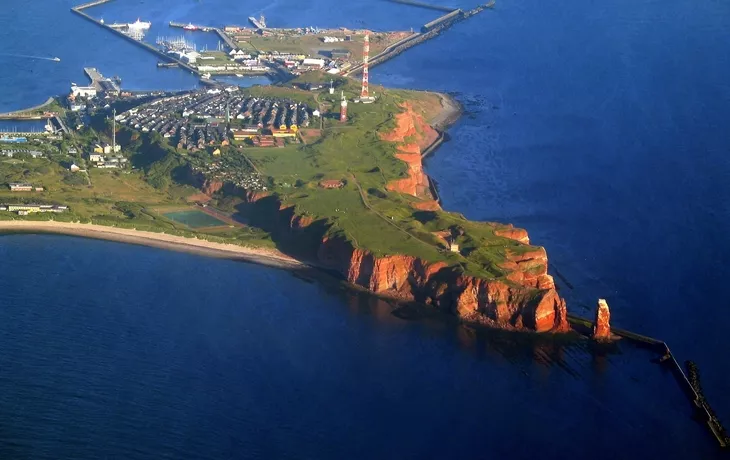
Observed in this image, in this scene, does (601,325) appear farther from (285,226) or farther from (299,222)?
(285,226)

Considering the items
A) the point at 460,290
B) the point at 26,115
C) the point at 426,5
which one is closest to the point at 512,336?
the point at 460,290

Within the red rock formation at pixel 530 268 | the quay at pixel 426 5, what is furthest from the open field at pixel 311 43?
the red rock formation at pixel 530 268

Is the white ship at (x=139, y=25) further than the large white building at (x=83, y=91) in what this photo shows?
Yes

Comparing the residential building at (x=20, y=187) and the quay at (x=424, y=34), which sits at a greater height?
the quay at (x=424, y=34)

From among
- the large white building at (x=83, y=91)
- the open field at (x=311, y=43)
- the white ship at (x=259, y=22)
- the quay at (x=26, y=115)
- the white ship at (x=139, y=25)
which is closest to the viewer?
the quay at (x=26, y=115)

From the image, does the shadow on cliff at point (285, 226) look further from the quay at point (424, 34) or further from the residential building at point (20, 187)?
the quay at point (424, 34)

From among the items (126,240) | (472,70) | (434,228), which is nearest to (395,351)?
(434,228)

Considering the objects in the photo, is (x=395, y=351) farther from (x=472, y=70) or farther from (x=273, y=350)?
(x=472, y=70)
